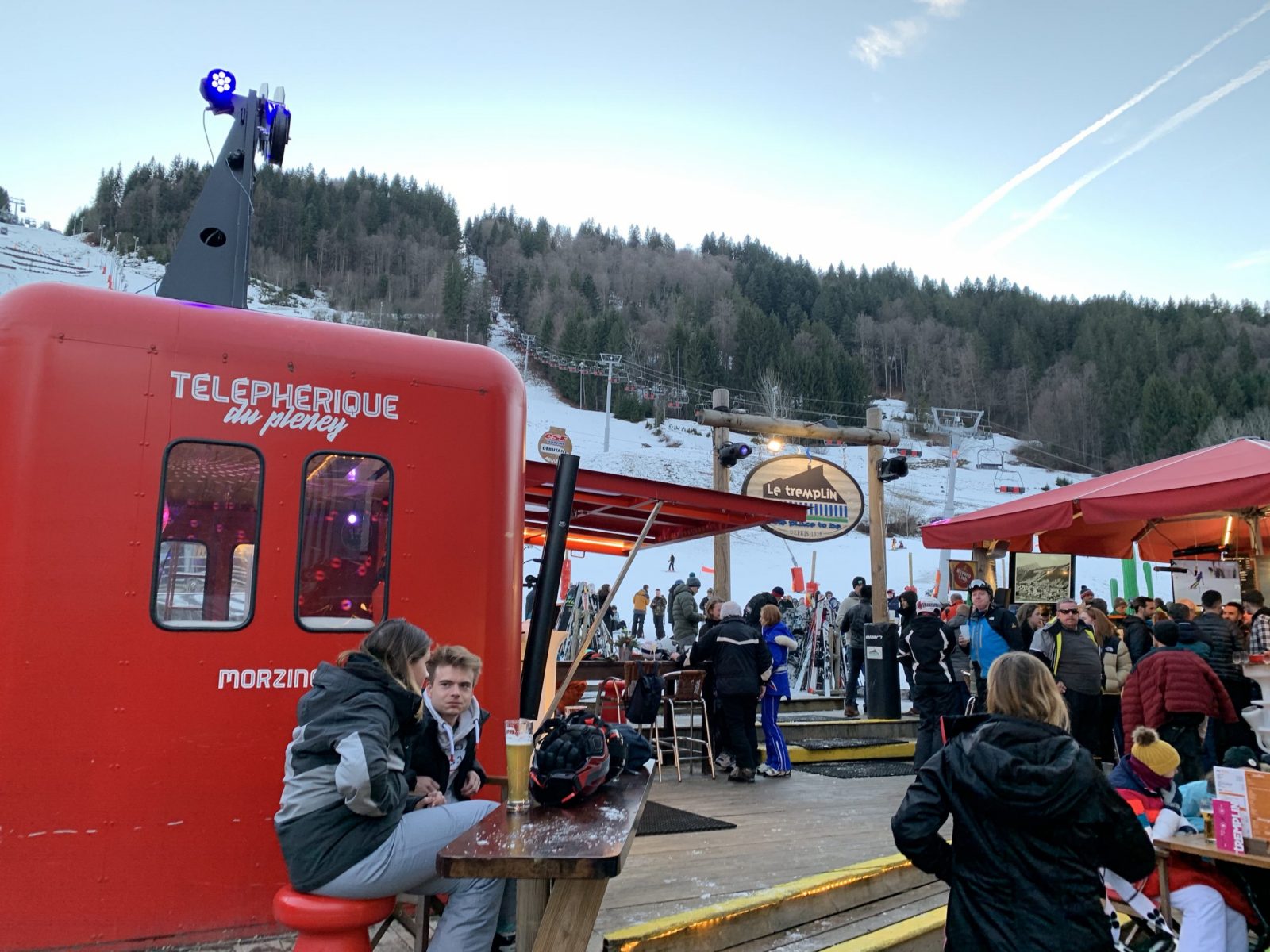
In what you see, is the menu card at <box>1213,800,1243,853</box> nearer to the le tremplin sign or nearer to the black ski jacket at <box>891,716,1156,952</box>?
the black ski jacket at <box>891,716,1156,952</box>

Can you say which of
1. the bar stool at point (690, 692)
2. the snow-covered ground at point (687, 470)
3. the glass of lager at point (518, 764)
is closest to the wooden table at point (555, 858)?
the glass of lager at point (518, 764)

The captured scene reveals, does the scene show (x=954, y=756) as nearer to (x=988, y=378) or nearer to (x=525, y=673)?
(x=525, y=673)

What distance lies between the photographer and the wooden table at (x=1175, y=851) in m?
3.36

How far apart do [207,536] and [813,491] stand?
9.13 meters

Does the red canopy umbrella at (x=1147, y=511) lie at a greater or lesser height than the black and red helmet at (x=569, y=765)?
greater

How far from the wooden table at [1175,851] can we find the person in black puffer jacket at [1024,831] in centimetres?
114

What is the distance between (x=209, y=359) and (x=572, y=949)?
116 inches

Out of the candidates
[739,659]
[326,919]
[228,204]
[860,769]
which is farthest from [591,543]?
[326,919]

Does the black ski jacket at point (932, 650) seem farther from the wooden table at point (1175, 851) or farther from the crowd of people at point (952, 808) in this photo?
the wooden table at point (1175, 851)

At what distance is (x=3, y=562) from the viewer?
136 inches

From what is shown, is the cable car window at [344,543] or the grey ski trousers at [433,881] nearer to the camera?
the grey ski trousers at [433,881]

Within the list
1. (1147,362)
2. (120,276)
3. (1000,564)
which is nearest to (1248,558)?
(1000,564)

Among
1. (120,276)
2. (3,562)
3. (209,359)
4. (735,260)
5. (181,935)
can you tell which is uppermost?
Result: (735,260)

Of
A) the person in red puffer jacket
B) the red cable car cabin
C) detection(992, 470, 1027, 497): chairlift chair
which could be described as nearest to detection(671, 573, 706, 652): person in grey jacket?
the person in red puffer jacket
